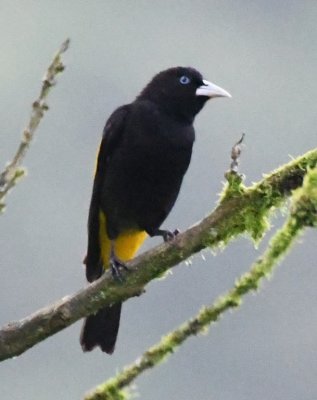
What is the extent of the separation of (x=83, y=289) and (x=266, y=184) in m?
0.84

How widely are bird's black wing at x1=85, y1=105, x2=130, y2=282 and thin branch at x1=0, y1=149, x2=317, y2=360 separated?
2559mm

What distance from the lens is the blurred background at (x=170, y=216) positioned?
53.2 m

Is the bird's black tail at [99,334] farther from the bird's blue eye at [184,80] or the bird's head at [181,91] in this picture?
the bird's blue eye at [184,80]

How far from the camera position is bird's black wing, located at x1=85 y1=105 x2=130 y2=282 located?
9047 millimetres

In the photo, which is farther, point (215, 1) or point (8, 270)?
point (215, 1)

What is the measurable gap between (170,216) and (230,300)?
4861 centimetres

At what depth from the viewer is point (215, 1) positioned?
112 m

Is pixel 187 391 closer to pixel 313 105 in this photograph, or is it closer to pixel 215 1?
pixel 313 105

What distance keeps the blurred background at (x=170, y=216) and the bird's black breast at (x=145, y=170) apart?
25.1m

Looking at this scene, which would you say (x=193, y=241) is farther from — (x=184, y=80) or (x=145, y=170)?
(x=184, y=80)

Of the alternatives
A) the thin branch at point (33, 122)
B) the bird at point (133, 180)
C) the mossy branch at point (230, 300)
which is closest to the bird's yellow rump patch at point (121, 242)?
the bird at point (133, 180)

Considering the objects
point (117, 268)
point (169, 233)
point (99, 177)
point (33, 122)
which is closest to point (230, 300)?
point (33, 122)

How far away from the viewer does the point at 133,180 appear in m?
8.80

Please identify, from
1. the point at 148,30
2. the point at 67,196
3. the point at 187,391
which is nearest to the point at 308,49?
the point at 148,30
